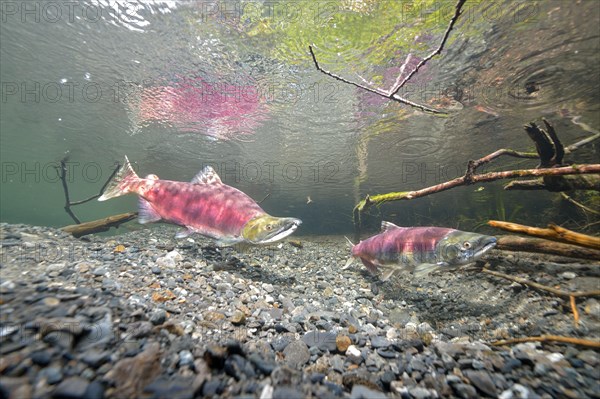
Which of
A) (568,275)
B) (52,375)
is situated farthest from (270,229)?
(568,275)

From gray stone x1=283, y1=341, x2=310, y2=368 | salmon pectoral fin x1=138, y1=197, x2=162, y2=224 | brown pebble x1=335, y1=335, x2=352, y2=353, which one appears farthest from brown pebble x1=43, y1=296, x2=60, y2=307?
salmon pectoral fin x1=138, y1=197, x2=162, y2=224

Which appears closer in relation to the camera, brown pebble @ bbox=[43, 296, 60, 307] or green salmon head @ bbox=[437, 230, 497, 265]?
brown pebble @ bbox=[43, 296, 60, 307]

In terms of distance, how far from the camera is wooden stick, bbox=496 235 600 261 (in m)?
3.55

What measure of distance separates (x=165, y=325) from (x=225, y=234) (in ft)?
7.73

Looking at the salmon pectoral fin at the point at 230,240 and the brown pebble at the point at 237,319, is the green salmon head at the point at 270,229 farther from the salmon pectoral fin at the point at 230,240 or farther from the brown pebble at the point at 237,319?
the brown pebble at the point at 237,319

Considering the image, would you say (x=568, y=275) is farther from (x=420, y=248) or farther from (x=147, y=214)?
(x=147, y=214)

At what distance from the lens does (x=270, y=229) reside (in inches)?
150

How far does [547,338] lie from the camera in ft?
7.57

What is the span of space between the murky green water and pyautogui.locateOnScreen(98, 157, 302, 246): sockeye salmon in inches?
246

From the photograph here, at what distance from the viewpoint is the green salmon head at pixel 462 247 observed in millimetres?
3484

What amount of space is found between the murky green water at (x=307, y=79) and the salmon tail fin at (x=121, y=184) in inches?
231

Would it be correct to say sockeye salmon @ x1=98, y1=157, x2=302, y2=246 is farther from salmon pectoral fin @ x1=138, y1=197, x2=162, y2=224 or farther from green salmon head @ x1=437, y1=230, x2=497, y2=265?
green salmon head @ x1=437, y1=230, x2=497, y2=265

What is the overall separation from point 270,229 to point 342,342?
1.89 metres

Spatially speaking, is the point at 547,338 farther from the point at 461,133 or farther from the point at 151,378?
the point at 461,133
